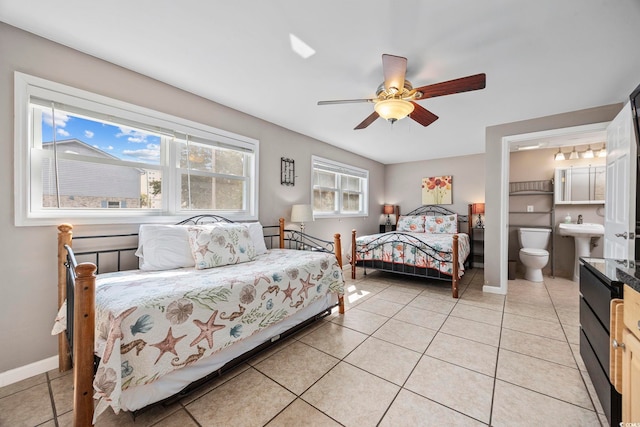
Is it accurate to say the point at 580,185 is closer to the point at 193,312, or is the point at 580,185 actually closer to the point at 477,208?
the point at 477,208

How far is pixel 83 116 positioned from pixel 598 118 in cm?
517

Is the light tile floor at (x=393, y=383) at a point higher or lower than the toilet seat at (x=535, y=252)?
lower

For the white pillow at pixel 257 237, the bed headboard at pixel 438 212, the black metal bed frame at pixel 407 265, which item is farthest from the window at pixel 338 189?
the white pillow at pixel 257 237

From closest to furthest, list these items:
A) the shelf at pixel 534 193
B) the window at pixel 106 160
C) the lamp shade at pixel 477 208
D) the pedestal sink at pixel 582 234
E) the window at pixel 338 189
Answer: the window at pixel 106 160
the pedestal sink at pixel 582 234
the shelf at pixel 534 193
the window at pixel 338 189
the lamp shade at pixel 477 208

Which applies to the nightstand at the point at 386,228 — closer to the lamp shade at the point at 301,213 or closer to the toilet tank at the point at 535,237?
the toilet tank at the point at 535,237

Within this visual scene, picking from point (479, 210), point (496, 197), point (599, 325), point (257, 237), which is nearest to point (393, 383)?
point (599, 325)

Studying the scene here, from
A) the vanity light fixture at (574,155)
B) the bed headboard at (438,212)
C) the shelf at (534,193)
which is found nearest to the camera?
the vanity light fixture at (574,155)

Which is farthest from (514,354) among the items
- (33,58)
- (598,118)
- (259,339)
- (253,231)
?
(33,58)

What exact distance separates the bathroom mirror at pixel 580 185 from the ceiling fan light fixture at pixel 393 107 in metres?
3.80

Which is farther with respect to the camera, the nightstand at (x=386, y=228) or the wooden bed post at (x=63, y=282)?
the nightstand at (x=386, y=228)

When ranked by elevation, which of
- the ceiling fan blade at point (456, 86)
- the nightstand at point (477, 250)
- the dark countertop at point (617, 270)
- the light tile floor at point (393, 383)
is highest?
the ceiling fan blade at point (456, 86)

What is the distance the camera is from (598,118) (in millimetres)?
2871

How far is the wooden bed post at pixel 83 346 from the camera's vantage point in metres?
1.09

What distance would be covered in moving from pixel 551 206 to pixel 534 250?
3.12 feet
